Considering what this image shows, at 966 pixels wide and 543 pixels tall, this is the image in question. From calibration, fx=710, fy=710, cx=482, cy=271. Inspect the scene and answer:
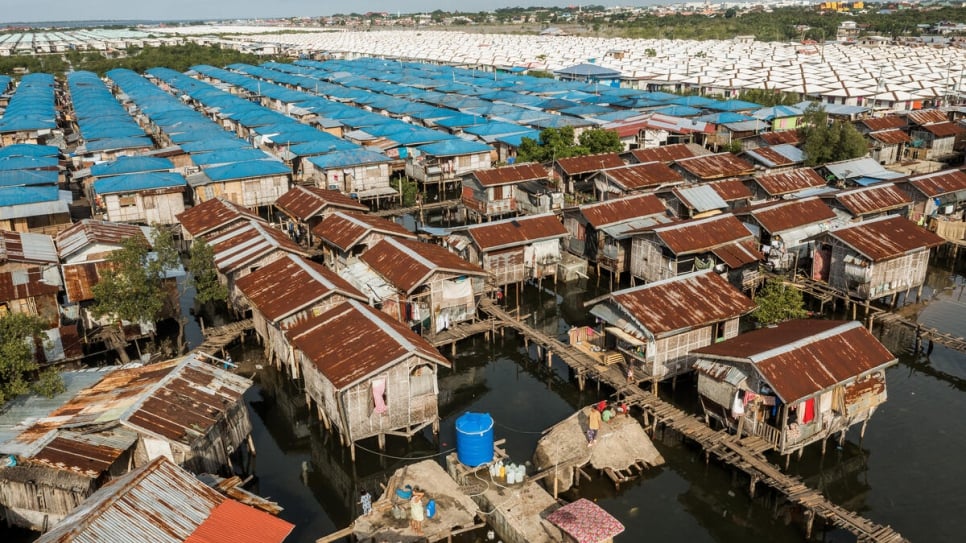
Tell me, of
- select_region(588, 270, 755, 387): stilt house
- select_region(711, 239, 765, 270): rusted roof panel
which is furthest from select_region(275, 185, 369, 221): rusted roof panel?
select_region(711, 239, 765, 270): rusted roof panel

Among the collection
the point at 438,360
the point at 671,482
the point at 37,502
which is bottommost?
the point at 671,482

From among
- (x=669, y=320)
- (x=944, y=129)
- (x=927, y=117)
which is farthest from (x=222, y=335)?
(x=927, y=117)

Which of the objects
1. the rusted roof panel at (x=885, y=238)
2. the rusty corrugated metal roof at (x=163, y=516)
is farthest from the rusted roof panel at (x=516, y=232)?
the rusty corrugated metal roof at (x=163, y=516)

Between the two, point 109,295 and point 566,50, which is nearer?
point 109,295

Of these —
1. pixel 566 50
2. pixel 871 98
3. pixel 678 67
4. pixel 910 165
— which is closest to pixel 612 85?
pixel 678 67

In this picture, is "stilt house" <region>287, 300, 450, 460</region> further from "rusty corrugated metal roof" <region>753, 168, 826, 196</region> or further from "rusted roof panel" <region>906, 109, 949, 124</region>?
"rusted roof panel" <region>906, 109, 949, 124</region>

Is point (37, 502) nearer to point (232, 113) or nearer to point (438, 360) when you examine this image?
point (438, 360)

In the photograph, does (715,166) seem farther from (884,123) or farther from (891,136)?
→ (884,123)

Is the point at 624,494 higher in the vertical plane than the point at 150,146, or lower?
lower
